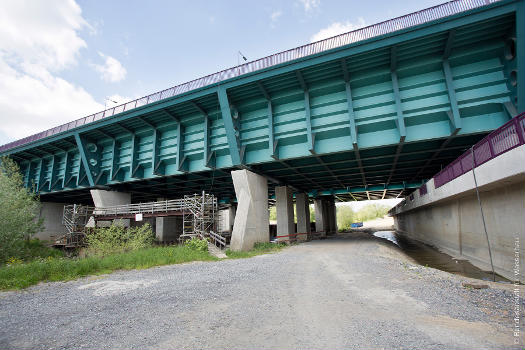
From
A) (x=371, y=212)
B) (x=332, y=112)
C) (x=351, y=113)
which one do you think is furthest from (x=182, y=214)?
(x=371, y=212)

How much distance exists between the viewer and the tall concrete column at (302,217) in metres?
28.9

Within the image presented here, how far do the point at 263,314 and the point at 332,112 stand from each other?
43.3ft

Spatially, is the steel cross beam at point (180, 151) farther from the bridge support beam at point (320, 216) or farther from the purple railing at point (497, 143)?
the bridge support beam at point (320, 216)

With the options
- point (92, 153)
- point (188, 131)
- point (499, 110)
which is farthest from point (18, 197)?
point (499, 110)

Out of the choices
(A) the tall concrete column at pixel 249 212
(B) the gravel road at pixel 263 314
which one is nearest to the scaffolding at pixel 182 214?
(A) the tall concrete column at pixel 249 212

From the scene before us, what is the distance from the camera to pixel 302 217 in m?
30.1

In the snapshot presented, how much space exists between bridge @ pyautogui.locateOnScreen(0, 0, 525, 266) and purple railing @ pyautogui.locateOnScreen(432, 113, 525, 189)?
123 inches

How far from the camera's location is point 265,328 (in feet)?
13.1

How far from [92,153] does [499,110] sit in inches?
1217

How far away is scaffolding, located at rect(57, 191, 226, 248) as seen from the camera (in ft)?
56.2

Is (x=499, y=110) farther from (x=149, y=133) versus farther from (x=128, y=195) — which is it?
(x=128, y=195)

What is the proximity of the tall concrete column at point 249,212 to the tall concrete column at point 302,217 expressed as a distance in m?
10.8

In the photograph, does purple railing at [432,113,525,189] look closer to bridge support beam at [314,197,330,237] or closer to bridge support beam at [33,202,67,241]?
bridge support beam at [314,197,330,237]

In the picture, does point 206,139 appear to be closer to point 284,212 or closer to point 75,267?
point 284,212
